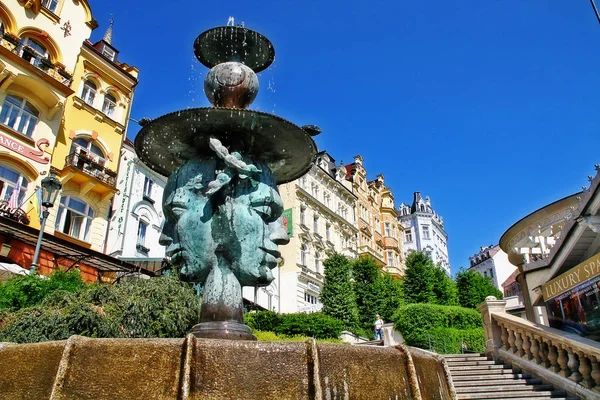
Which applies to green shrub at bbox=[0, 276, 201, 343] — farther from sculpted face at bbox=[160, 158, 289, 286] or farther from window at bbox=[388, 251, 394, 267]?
window at bbox=[388, 251, 394, 267]

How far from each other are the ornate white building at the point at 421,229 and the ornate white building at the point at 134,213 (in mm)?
61813

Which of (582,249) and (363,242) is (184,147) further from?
(363,242)

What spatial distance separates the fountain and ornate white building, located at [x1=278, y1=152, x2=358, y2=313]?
1133 inches

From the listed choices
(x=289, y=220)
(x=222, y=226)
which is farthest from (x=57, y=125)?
(x=222, y=226)

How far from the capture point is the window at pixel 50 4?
78.9ft

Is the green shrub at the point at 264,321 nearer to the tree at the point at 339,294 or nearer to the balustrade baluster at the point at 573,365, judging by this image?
the tree at the point at 339,294

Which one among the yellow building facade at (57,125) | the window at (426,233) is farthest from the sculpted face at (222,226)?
the window at (426,233)

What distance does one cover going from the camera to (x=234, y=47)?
25.6ft

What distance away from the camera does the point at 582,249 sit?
A: 1184cm

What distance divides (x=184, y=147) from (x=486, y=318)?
968cm

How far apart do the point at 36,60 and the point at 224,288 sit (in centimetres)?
2177

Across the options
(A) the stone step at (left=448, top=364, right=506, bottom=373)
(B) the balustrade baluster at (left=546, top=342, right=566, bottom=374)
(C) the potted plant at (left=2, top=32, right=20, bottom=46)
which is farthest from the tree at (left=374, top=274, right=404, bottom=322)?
(C) the potted plant at (left=2, top=32, right=20, bottom=46)

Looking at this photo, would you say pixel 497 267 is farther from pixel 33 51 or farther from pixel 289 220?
pixel 33 51

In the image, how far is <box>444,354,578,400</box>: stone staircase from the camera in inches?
372
